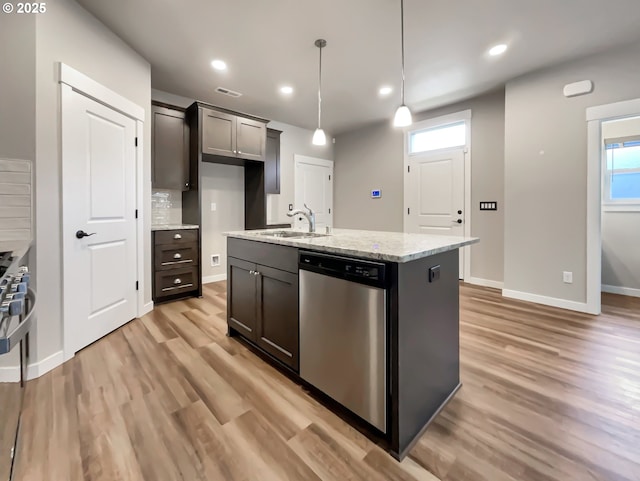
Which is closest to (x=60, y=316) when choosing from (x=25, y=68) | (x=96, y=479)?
(x=96, y=479)

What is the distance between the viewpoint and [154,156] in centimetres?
353

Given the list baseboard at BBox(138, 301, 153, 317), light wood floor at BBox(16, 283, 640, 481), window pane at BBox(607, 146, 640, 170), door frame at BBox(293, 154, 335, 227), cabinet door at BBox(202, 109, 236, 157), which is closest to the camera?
light wood floor at BBox(16, 283, 640, 481)

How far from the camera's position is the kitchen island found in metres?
1.30

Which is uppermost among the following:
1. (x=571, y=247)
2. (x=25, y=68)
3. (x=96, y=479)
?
(x=25, y=68)

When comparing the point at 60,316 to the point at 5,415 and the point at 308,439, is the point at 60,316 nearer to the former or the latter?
the point at 5,415

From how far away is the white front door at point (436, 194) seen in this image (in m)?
4.39

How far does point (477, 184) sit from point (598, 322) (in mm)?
2163

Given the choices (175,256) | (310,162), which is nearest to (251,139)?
(310,162)

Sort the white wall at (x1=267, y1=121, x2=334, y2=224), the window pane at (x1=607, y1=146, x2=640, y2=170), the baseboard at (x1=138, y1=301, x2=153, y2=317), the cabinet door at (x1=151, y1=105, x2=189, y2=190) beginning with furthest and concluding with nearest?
the white wall at (x1=267, y1=121, x2=334, y2=224) < the window pane at (x1=607, y1=146, x2=640, y2=170) < the cabinet door at (x1=151, y1=105, x2=189, y2=190) < the baseboard at (x1=138, y1=301, x2=153, y2=317)

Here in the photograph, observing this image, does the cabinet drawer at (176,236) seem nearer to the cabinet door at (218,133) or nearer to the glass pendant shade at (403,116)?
the cabinet door at (218,133)

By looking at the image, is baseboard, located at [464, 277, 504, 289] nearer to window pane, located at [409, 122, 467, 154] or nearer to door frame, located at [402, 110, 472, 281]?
door frame, located at [402, 110, 472, 281]

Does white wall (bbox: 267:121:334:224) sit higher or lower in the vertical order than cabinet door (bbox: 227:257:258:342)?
higher

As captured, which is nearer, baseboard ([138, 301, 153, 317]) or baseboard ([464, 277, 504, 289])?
baseboard ([138, 301, 153, 317])

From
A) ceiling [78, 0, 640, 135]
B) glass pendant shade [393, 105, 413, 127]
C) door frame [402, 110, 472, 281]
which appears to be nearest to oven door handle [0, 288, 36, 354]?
glass pendant shade [393, 105, 413, 127]
